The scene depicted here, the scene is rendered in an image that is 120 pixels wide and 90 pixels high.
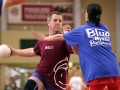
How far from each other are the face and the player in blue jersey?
102cm

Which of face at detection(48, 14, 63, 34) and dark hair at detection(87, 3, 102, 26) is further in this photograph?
face at detection(48, 14, 63, 34)

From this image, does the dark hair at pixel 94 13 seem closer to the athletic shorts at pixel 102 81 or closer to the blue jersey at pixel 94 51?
the blue jersey at pixel 94 51

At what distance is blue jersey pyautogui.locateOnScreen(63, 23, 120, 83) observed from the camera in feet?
15.5

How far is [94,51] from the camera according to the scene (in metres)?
4.75

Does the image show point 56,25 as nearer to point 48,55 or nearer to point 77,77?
point 48,55

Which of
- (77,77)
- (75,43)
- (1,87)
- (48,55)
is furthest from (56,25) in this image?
(1,87)

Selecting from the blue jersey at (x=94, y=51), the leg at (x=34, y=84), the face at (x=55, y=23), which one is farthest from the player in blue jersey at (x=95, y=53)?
the leg at (x=34, y=84)

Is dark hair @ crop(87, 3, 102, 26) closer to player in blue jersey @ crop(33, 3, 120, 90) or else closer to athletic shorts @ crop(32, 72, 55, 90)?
player in blue jersey @ crop(33, 3, 120, 90)

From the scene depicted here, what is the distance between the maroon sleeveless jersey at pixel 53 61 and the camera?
5.91 meters

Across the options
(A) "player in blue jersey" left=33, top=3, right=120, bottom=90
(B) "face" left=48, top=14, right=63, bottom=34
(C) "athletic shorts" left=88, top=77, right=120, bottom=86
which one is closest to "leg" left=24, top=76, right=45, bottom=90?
(B) "face" left=48, top=14, right=63, bottom=34

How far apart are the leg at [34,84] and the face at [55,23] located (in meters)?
0.69

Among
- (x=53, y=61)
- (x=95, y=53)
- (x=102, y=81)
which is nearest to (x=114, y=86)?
(x=102, y=81)

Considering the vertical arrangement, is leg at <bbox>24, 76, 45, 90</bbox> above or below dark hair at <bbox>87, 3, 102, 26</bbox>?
below

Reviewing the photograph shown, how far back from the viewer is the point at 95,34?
480 centimetres
